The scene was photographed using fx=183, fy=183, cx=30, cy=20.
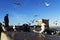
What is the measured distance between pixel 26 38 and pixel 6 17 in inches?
295

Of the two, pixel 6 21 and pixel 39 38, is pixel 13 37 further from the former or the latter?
pixel 6 21

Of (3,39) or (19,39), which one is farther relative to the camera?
(3,39)

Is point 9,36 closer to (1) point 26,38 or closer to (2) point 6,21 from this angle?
(1) point 26,38

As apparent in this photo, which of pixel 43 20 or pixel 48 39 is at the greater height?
pixel 43 20

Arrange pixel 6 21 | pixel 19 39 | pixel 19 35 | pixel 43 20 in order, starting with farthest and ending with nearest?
1. pixel 43 20
2. pixel 6 21
3. pixel 19 35
4. pixel 19 39

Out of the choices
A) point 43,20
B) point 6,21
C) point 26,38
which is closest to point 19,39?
point 26,38

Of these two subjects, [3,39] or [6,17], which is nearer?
[3,39]

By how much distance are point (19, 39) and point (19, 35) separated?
1.16 feet

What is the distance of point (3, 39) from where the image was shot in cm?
541

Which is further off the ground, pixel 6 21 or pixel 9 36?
pixel 6 21

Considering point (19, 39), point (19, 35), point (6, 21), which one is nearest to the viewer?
point (19, 39)

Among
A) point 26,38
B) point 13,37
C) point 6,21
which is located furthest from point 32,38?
point 6,21

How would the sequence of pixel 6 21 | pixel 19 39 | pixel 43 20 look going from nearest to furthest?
pixel 19 39 < pixel 6 21 < pixel 43 20

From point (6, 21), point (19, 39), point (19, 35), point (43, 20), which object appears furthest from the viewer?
point (43, 20)
